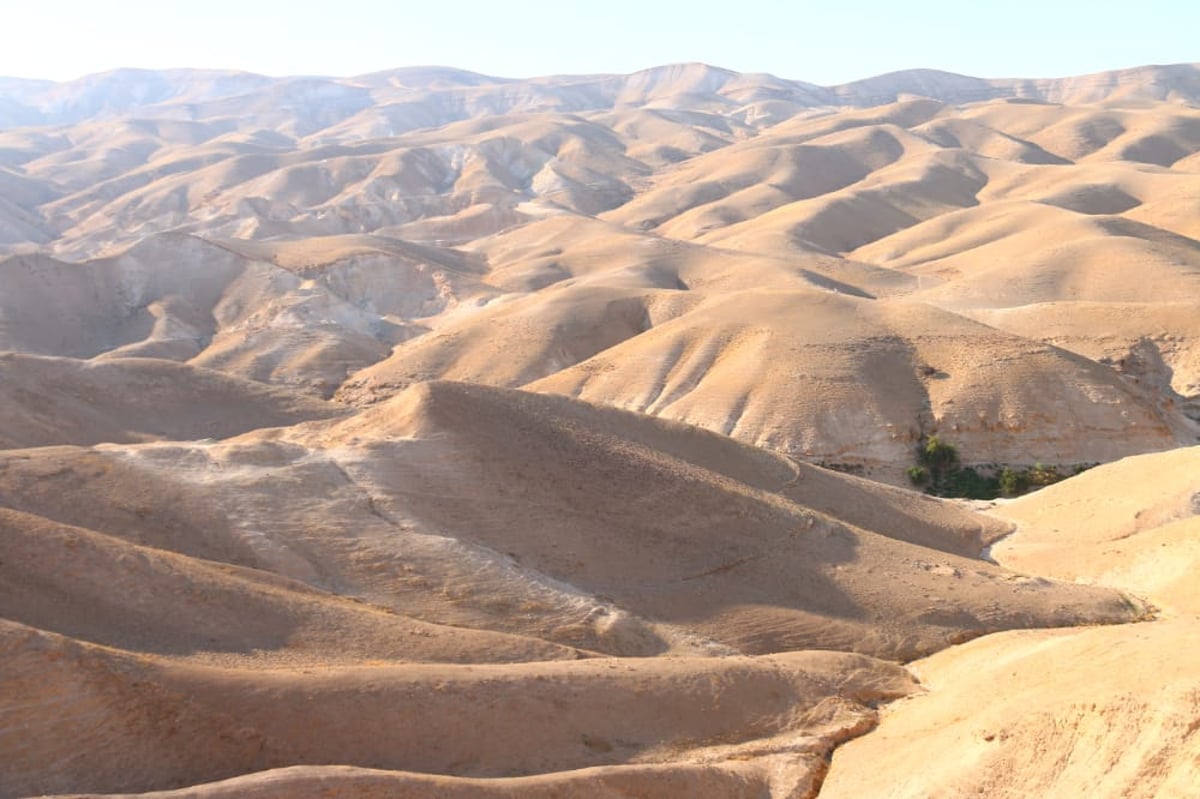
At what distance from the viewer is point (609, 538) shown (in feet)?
81.4

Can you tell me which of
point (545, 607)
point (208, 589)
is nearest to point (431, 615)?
point (545, 607)

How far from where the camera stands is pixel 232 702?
1552 centimetres

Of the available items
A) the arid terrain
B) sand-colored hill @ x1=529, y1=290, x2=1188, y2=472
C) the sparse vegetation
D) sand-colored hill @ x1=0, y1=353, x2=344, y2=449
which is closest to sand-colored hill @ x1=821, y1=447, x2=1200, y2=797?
the arid terrain

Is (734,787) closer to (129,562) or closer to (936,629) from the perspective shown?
(936,629)

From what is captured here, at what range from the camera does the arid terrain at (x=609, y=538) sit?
600 inches

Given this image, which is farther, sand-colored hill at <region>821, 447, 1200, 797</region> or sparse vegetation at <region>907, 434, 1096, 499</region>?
sparse vegetation at <region>907, 434, 1096, 499</region>

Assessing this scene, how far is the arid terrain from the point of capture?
15242mm

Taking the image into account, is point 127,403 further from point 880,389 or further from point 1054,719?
point 1054,719

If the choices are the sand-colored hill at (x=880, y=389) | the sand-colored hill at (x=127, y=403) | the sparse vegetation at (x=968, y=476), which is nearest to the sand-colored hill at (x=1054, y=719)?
the sparse vegetation at (x=968, y=476)

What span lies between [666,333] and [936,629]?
A: 2911 cm

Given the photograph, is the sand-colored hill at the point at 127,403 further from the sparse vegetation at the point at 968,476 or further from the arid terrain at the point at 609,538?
the sparse vegetation at the point at 968,476

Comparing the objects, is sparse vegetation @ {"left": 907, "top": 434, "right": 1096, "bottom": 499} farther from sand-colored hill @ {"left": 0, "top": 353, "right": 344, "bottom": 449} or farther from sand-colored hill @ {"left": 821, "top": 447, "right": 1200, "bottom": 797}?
sand-colored hill @ {"left": 0, "top": 353, "right": 344, "bottom": 449}

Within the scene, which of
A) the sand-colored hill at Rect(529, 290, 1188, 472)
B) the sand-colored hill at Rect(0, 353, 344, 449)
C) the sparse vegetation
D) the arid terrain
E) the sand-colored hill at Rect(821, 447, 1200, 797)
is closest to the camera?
the sand-colored hill at Rect(821, 447, 1200, 797)

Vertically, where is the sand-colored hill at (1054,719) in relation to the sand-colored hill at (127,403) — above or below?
above
